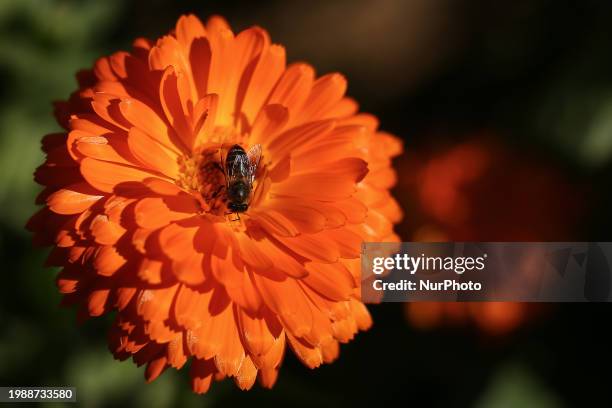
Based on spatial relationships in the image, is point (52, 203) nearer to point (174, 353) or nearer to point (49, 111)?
point (174, 353)

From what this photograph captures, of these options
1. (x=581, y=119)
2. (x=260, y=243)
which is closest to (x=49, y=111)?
(x=260, y=243)

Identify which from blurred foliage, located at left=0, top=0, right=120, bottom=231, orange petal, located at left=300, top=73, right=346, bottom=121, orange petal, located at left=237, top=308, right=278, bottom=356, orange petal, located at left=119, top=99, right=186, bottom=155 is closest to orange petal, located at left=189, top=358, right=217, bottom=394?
orange petal, located at left=237, top=308, right=278, bottom=356

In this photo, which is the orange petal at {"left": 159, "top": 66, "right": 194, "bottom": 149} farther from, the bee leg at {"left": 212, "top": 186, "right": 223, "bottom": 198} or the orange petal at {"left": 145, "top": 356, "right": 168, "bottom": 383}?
the orange petal at {"left": 145, "top": 356, "right": 168, "bottom": 383}

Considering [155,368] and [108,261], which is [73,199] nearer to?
[108,261]

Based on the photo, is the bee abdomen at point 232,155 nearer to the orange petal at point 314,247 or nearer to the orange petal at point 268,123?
the orange petal at point 268,123

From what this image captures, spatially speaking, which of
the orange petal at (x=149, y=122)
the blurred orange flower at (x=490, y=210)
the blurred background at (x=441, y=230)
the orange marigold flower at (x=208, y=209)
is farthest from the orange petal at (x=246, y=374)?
the blurred orange flower at (x=490, y=210)
